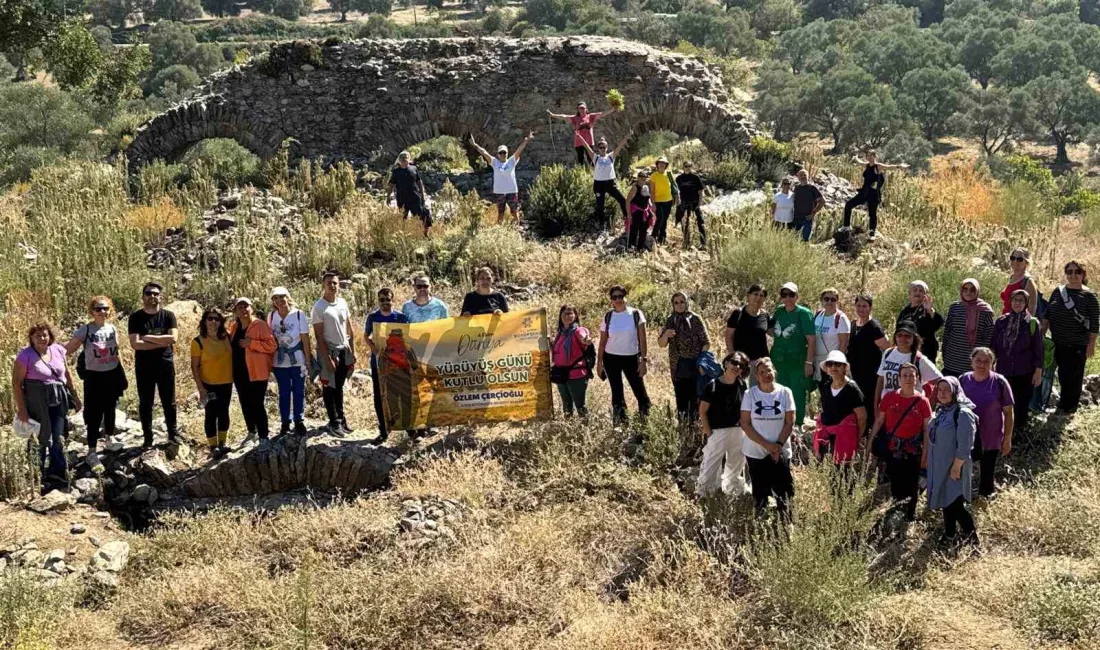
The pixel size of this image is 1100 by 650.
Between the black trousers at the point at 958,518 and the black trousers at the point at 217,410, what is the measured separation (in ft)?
17.7

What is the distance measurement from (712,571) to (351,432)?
11.7 feet

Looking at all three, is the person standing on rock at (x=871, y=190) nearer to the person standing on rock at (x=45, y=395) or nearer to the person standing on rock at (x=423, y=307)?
the person standing on rock at (x=423, y=307)

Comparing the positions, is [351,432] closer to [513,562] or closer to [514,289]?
[513,562]

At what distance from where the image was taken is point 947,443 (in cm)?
663

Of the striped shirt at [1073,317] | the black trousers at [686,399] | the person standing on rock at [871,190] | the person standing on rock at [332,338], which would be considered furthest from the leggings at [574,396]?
Result: the person standing on rock at [871,190]

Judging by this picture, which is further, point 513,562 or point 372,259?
point 372,259

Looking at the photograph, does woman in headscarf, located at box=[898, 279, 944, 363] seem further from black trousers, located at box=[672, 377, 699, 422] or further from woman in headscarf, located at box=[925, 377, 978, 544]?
black trousers, located at box=[672, 377, 699, 422]

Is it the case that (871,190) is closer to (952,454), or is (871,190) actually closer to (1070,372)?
(1070,372)

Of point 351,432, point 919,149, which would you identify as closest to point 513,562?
point 351,432

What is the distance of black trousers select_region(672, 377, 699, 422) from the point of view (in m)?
8.17

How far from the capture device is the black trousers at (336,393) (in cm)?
859

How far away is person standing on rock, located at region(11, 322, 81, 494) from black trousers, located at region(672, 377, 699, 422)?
4.68m

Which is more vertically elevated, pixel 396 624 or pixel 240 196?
pixel 240 196

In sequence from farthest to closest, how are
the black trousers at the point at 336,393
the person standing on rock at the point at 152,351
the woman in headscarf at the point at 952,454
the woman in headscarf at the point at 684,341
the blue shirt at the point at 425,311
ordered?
the blue shirt at the point at 425,311
the black trousers at the point at 336,393
the person standing on rock at the point at 152,351
the woman in headscarf at the point at 684,341
the woman in headscarf at the point at 952,454
